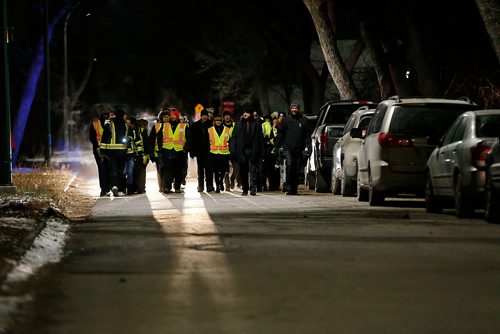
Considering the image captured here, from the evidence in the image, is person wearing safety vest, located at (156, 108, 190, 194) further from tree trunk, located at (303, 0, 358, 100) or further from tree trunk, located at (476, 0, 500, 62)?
A: tree trunk, located at (303, 0, 358, 100)

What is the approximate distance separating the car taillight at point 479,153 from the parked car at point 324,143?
9.68m

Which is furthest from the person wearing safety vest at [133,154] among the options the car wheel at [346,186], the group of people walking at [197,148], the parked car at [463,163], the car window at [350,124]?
the parked car at [463,163]

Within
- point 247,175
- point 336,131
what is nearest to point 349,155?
point 336,131

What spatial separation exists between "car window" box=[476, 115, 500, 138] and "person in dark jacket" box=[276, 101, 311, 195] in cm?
884

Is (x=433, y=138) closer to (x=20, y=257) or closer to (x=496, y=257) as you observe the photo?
(x=496, y=257)

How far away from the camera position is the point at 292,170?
86.5 ft

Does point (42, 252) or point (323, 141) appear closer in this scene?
point (42, 252)

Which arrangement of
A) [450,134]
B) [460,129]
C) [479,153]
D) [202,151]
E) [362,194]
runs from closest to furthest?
[479,153] → [460,129] → [450,134] → [362,194] → [202,151]

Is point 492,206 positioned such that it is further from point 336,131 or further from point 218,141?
point 218,141

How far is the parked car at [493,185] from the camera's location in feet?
52.8

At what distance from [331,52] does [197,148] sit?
11.5m

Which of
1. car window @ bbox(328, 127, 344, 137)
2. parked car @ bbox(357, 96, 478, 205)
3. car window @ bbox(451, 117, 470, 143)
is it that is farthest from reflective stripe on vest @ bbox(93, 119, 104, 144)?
car window @ bbox(451, 117, 470, 143)

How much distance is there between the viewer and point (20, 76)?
5322 centimetres

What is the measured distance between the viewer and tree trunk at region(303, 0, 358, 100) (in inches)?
1516
